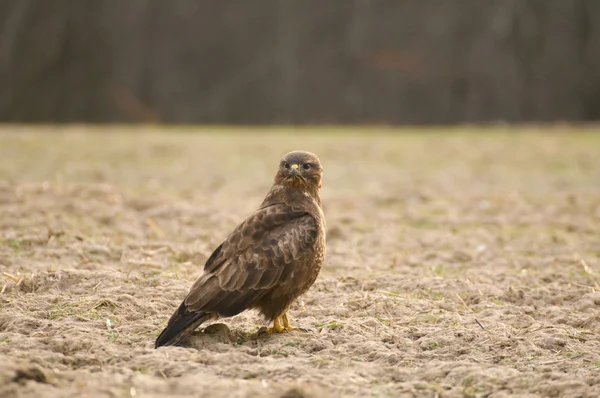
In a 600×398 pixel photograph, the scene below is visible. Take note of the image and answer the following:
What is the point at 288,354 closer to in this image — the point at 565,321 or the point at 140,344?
the point at 140,344

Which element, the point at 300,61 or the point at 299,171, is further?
the point at 300,61

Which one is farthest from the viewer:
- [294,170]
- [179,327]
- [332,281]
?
[332,281]

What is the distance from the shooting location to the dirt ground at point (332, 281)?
3.52 m

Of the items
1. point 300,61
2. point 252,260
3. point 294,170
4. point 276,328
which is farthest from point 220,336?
point 300,61

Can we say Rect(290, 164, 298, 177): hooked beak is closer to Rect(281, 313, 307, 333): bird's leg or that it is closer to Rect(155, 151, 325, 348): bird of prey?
Rect(155, 151, 325, 348): bird of prey

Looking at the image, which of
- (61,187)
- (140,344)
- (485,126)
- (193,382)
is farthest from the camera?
(485,126)

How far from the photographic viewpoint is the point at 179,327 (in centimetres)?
385

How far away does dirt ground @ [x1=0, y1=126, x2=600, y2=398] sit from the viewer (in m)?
3.52

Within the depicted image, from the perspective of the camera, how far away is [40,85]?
16.8m

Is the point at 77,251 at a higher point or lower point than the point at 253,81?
lower

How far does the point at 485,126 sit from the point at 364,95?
256cm

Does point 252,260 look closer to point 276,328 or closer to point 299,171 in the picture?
point 276,328

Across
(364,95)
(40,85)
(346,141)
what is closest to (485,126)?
(364,95)

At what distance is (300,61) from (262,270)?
13.1 metres
